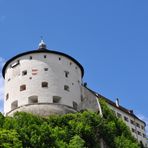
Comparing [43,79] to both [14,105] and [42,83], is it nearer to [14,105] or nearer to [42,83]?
[42,83]

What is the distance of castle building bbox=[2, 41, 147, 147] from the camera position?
45.7 metres

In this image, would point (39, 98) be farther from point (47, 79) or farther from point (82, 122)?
point (82, 122)

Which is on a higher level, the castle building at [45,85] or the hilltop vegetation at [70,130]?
the castle building at [45,85]

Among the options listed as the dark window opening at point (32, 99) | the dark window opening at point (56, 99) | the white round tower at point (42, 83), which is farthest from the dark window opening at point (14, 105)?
the dark window opening at point (56, 99)

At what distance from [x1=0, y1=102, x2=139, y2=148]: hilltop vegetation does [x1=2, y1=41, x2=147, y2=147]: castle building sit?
6.40ft

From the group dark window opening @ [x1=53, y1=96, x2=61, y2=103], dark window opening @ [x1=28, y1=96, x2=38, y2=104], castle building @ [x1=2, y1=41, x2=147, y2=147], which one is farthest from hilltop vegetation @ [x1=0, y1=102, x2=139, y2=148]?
dark window opening @ [x1=28, y1=96, x2=38, y2=104]

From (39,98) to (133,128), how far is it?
1333 cm

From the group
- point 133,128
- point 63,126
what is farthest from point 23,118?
point 133,128

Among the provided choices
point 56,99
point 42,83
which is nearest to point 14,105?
point 42,83

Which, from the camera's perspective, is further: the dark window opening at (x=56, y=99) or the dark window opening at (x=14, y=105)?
the dark window opening at (x=14, y=105)

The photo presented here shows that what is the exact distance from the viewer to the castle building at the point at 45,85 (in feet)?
150

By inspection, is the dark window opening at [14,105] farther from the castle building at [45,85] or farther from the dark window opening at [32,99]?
the dark window opening at [32,99]

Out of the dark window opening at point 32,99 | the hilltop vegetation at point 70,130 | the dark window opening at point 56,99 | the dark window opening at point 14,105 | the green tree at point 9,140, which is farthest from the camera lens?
the dark window opening at point 14,105

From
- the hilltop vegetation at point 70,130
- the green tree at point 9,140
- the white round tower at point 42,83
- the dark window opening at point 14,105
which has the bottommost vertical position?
the green tree at point 9,140
